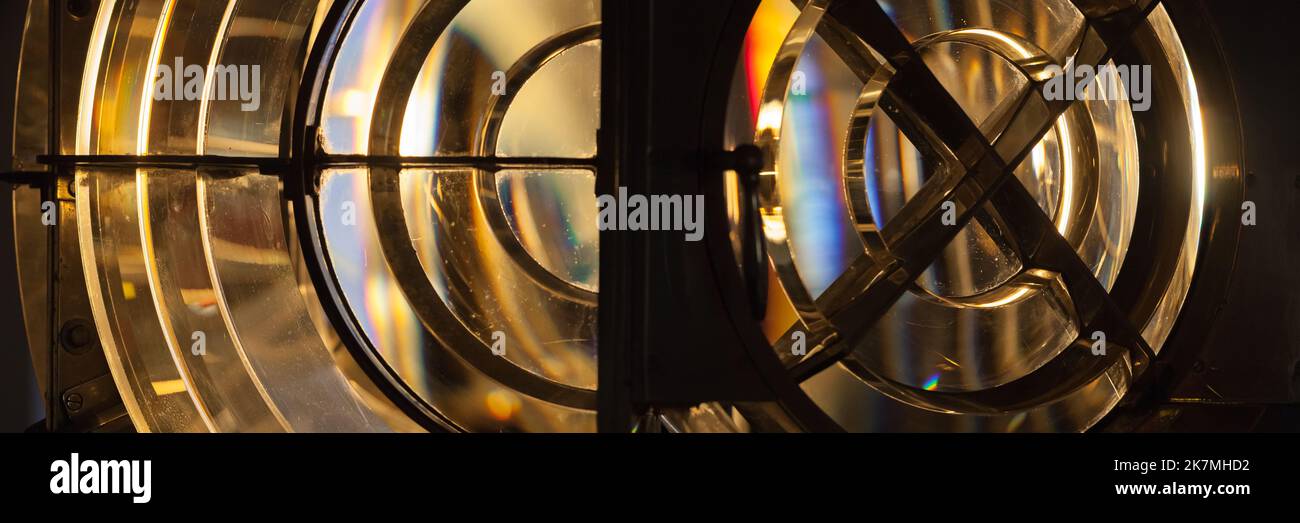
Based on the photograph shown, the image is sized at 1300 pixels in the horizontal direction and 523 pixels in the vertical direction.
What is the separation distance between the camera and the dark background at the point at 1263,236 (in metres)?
1.50

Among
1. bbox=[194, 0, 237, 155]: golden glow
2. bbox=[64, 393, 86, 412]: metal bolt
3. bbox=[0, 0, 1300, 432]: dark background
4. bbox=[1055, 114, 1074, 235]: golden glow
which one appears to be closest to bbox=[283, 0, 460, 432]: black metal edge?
bbox=[194, 0, 237, 155]: golden glow

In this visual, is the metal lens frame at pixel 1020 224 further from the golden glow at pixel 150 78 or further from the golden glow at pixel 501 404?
the golden glow at pixel 150 78

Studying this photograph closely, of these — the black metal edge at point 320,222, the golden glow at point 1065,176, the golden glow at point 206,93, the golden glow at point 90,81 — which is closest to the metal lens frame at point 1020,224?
the golden glow at point 1065,176

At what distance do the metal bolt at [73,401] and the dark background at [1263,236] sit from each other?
1.75 m

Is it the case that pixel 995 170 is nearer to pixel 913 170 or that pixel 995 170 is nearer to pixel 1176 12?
pixel 913 170

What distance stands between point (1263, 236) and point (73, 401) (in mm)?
1891

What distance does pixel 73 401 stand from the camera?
4.86 feet

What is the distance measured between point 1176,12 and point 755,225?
2.76 feet

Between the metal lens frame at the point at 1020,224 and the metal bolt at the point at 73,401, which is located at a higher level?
the metal lens frame at the point at 1020,224

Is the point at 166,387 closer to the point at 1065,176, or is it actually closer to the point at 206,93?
the point at 206,93

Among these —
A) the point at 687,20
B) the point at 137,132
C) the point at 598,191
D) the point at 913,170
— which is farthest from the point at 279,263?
the point at 913,170

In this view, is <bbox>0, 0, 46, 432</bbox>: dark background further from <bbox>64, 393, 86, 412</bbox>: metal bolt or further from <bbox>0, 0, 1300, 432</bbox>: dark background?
<bbox>0, 0, 1300, 432</bbox>: dark background

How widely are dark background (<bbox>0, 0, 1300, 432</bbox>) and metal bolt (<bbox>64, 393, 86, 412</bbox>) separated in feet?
5.75
